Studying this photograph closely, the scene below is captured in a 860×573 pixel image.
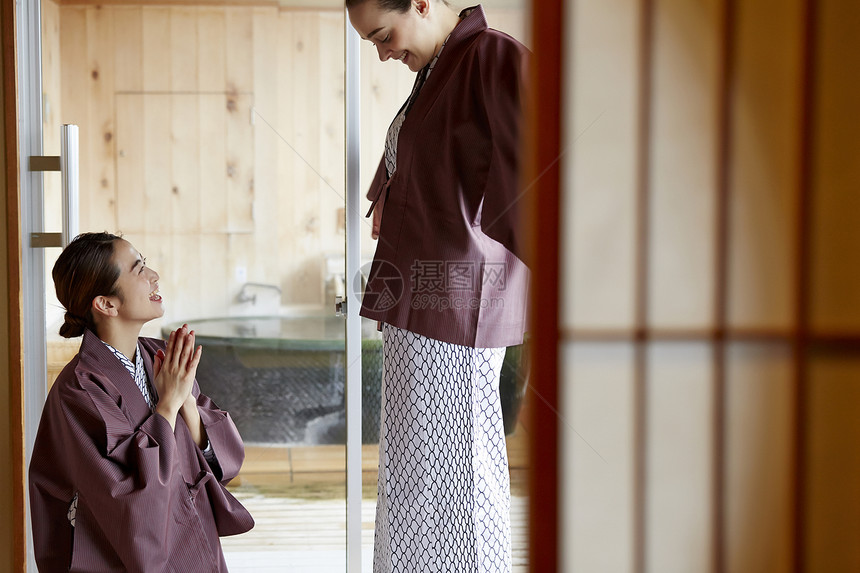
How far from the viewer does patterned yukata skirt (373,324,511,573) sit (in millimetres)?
1522

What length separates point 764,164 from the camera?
646mm

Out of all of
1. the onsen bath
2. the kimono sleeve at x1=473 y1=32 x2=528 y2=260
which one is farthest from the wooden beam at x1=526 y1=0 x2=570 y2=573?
the onsen bath

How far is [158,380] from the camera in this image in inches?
61.4

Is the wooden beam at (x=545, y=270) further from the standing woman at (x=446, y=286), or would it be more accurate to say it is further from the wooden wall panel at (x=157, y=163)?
the wooden wall panel at (x=157, y=163)

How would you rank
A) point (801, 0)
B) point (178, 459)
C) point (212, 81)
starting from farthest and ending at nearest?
1. point (212, 81)
2. point (178, 459)
3. point (801, 0)

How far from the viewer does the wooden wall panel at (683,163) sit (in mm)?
665

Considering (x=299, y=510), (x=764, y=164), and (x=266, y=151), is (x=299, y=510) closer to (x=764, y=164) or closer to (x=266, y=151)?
(x=266, y=151)

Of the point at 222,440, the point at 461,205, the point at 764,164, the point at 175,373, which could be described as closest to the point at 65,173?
the point at 175,373

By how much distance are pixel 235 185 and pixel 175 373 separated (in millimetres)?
632

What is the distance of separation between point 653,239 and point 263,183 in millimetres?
1481

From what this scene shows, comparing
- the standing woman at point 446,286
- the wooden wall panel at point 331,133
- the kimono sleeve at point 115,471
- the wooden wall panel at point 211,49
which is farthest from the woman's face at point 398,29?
the kimono sleeve at point 115,471

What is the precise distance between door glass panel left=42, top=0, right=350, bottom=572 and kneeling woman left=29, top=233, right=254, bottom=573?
1.31 ft

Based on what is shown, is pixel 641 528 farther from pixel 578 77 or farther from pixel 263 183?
pixel 263 183

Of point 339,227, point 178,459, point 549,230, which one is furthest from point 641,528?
point 339,227
